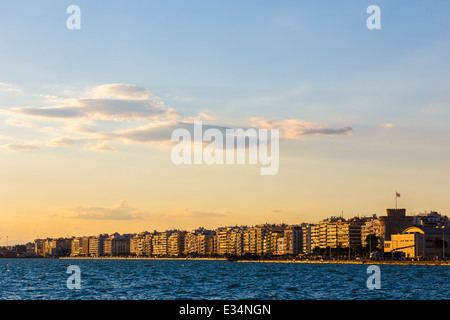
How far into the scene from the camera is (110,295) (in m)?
68.2
